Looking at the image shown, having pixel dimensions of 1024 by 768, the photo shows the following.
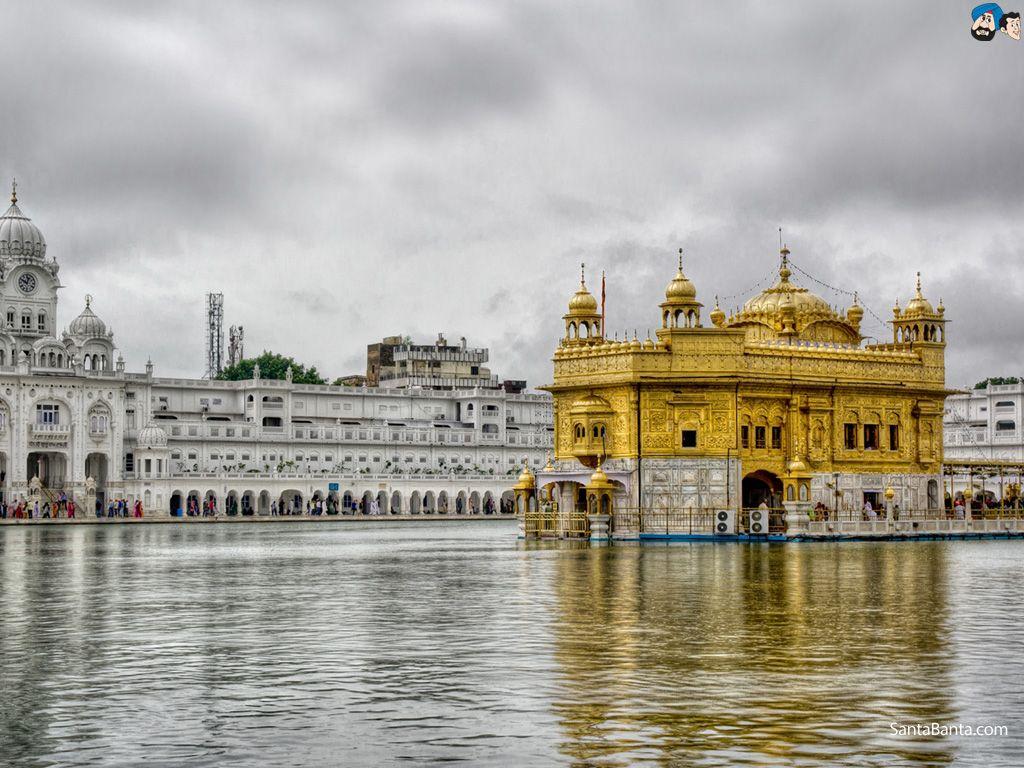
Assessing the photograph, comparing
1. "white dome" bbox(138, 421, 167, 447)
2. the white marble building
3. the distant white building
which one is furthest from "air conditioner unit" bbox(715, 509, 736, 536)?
the distant white building

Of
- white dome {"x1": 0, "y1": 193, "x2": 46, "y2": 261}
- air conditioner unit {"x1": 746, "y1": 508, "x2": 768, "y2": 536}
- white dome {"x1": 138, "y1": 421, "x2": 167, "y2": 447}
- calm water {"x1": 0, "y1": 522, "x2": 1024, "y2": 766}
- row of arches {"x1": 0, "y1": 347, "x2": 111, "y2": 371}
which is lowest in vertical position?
calm water {"x1": 0, "y1": 522, "x2": 1024, "y2": 766}

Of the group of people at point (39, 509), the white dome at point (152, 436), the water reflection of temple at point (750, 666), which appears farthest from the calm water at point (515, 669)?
the white dome at point (152, 436)

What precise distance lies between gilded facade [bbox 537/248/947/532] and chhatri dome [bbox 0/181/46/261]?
2706 inches

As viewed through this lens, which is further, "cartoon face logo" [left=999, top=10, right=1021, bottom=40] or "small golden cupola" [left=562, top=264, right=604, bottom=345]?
"small golden cupola" [left=562, top=264, right=604, bottom=345]

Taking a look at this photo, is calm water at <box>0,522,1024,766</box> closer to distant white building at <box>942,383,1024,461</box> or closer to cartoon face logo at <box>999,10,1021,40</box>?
cartoon face logo at <box>999,10,1021,40</box>

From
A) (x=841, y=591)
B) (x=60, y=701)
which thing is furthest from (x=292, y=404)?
(x=60, y=701)

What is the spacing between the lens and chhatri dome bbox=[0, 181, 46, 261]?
122m

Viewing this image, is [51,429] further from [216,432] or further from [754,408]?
[754,408]

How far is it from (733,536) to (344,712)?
4159cm

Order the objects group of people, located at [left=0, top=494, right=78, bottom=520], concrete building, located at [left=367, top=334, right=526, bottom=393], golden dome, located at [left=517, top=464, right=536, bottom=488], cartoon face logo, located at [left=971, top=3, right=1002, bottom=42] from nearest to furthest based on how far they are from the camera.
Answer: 1. cartoon face logo, located at [left=971, top=3, right=1002, bottom=42]
2. golden dome, located at [left=517, top=464, right=536, bottom=488]
3. group of people, located at [left=0, top=494, right=78, bottom=520]
4. concrete building, located at [left=367, top=334, right=526, bottom=393]

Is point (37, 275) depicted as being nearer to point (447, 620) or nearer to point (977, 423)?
point (977, 423)

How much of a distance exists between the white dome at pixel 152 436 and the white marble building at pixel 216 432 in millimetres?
100

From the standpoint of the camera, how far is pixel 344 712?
51.6 ft

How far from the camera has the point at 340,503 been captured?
12838 cm
